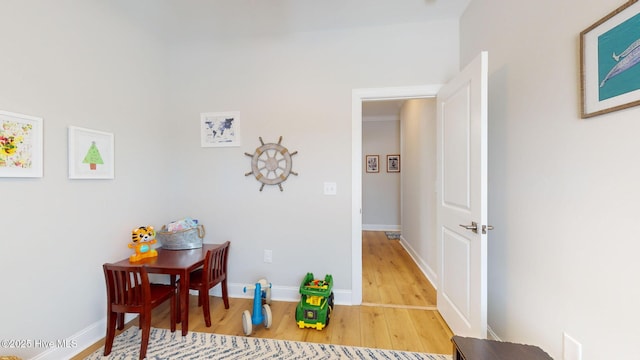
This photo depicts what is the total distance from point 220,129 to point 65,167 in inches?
46.7

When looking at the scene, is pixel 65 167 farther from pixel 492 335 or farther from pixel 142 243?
pixel 492 335

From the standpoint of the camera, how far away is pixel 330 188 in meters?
2.41

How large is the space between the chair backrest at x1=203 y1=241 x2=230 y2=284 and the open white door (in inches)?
74.5

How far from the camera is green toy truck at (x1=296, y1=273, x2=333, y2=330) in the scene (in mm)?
1971

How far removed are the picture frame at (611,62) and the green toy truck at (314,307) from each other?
190 centimetres

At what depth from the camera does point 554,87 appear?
1224mm

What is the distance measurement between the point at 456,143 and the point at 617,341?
1.25 meters

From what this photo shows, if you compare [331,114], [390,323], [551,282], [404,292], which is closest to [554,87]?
[551,282]

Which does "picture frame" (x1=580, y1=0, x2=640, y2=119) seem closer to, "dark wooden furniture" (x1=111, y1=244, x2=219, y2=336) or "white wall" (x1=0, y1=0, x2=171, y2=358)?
"dark wooden furniture" (x1=111, y1=244, x2=219, y2=336)

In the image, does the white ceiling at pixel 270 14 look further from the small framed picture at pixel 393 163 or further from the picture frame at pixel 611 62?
the small framed picture at pixel 393 163

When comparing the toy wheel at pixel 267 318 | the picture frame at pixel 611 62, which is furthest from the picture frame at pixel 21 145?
the picture frame at pixel 611 62

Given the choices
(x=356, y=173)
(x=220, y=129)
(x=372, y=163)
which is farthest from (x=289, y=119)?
(x=372, y=163)

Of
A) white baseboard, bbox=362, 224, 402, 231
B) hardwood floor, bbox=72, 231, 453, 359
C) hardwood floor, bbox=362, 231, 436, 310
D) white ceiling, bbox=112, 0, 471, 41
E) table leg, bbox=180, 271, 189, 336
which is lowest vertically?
hardwood floor, bbox=72, 231, 453, 359

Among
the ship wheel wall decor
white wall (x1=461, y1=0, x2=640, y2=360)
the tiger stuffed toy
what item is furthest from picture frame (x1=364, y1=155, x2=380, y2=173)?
the tiger stuffed toy
